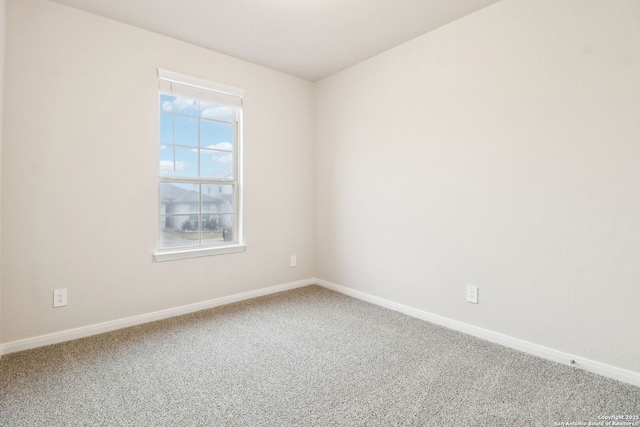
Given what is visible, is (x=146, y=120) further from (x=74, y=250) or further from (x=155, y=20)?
(x=74, y=250)

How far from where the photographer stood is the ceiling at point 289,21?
7.59 ft

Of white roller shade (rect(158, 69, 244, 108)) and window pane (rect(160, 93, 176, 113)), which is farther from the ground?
white roller shade (rect(158, 69, 244, 108))

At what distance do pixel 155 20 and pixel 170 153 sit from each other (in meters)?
1.04

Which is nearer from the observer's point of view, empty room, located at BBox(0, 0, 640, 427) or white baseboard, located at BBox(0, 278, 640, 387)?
empty room, located at BBox(0, 0, 640, 427)

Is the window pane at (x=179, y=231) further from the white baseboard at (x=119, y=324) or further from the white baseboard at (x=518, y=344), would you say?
the white baseboard at (x=518, y=344)

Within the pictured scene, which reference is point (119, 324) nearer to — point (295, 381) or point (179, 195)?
point (179, 195)

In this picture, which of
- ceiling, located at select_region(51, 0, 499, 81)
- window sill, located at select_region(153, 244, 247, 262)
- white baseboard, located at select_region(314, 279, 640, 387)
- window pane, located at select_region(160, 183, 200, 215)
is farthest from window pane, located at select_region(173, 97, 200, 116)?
white baseboard, located at select_region(314, 279, 640, 387)

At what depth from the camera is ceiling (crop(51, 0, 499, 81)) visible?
231 centimetres

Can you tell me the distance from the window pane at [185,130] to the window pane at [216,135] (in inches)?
2.6

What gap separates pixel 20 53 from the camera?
7.13ft

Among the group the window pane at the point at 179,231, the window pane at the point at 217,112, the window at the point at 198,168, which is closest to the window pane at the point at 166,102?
the window at the point at 198,168

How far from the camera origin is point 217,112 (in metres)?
3.20

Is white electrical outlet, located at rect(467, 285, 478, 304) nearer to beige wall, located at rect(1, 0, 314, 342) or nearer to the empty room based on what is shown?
the empty room

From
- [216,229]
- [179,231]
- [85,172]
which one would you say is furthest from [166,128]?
[216,229]
